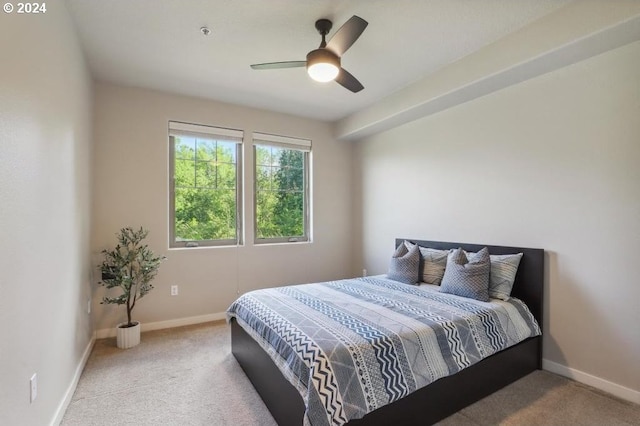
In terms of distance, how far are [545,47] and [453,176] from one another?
4.63 feet

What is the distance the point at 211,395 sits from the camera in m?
2.23

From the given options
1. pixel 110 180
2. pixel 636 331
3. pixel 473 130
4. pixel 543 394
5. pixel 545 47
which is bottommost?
pixel 543 394

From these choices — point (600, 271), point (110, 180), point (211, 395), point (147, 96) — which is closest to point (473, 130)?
point (600, 271)

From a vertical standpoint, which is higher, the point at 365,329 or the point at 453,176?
the point at 453,176

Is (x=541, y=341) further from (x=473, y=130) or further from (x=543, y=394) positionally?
(x=473, y=130)

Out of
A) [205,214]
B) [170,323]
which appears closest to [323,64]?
[205,214]

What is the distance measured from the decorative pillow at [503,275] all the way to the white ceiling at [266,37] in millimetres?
1868

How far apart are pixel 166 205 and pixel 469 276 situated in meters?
3.30

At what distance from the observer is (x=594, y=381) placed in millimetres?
2348

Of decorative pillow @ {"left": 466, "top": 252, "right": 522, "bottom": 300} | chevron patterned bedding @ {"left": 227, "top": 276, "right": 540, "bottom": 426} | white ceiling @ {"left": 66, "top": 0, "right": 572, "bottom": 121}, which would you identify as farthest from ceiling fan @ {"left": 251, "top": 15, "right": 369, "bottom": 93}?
decorative pillow @ {"left": 466, "top": 252, "right": 522, "bottom": 300}

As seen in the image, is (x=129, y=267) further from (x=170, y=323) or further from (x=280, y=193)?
(x=280, y=193)

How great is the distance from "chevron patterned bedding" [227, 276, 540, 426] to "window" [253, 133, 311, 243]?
166 cm

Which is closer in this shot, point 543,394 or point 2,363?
point 2,363

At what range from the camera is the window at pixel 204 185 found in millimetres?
3756
